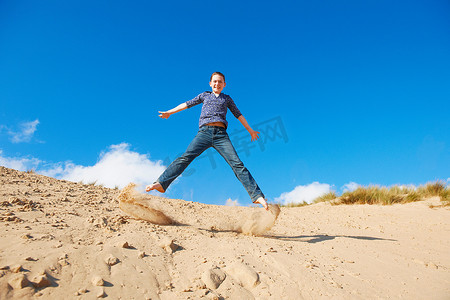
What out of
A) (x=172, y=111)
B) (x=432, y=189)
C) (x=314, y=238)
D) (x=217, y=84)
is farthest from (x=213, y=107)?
(x=432, y=189)

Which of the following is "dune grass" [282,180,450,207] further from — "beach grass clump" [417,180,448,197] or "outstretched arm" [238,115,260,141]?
"outstretched arm" [238,115,260,141]

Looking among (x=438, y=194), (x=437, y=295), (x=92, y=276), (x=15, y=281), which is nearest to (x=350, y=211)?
(x=438, y=194)

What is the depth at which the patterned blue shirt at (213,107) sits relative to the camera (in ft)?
14.0

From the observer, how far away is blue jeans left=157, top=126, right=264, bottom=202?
3879mm

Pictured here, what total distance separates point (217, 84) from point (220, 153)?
1.20 metres

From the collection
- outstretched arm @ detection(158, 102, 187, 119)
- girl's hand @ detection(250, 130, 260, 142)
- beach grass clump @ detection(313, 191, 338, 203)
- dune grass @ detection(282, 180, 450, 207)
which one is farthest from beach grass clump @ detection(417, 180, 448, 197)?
outstretched arm @ detection(158, 102, 187, 119)

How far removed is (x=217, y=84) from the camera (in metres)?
4.50

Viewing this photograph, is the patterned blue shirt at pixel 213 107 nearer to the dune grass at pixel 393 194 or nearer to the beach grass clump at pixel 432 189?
the dune grass at pixel 393 194

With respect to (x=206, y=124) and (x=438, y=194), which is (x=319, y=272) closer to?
(x=206, y=124)

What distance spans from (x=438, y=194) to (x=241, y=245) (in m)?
8.12

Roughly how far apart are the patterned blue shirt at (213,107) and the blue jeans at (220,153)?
146 millimetres

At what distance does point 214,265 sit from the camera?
103 inches

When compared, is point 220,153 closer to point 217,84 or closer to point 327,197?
point 217,84

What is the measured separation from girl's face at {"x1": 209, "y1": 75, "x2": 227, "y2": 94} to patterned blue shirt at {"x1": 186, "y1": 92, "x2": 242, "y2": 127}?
0.27ft
